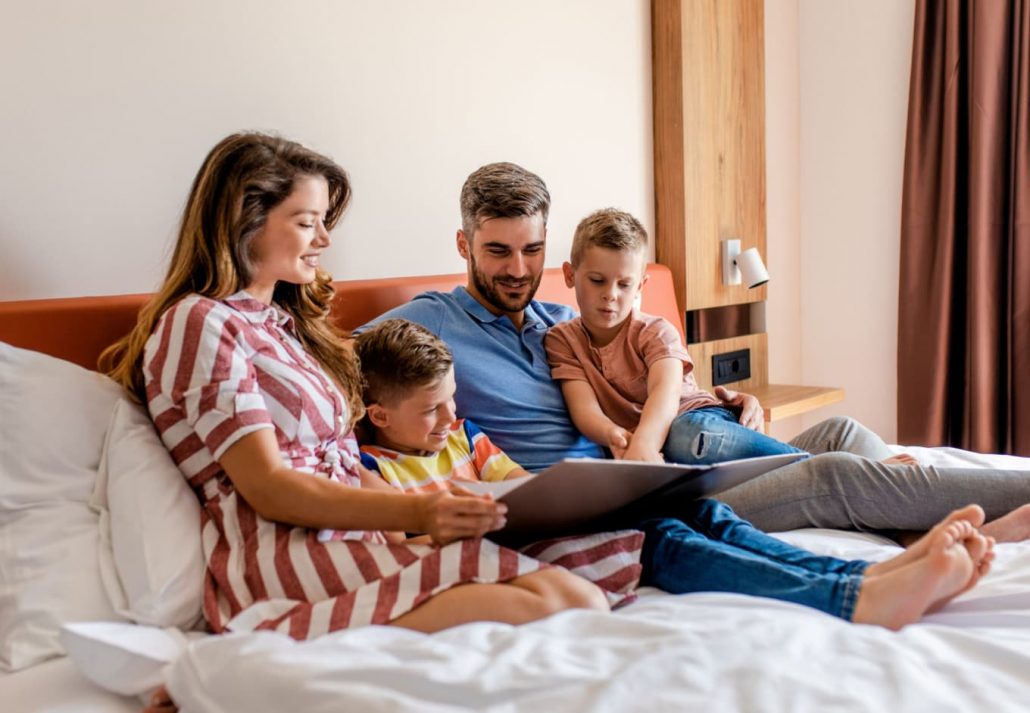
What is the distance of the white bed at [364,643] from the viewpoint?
96cm

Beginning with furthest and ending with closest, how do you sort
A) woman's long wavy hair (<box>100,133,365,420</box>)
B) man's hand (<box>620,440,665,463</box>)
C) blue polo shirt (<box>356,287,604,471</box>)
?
blue polo shirt (<box>356,287,604,471</box>), man's hand (<box>620,440,665,463</box>), woman's long wavy hair (<box>100,133,365,420</box>)

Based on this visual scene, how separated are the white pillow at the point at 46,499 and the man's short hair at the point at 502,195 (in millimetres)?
852

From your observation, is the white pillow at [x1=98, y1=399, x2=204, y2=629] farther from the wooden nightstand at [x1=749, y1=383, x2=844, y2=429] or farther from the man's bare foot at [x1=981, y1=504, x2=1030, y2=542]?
the wooden nightstand at [x1=749, y1=383, x2=844, y2=429]

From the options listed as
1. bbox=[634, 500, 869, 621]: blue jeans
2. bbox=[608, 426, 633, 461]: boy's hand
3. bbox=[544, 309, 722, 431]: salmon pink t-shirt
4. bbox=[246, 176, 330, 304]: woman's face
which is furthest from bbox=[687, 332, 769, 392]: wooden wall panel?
bbox=[246, 176, 330, 304]: woman's face

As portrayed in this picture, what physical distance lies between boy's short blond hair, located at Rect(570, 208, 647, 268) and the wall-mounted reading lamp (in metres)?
1.28

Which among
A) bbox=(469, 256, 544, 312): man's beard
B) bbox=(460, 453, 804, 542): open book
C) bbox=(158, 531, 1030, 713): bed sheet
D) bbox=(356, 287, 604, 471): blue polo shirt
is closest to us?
bbox=(158, 531, 1030, 713): bed sheet

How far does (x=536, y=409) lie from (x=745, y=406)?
1.75 ft

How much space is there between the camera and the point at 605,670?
3.27 ft

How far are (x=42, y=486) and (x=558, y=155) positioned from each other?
184cm

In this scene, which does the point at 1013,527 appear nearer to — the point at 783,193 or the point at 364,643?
the point at 364,643

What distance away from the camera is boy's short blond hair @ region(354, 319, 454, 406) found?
1.67 meters

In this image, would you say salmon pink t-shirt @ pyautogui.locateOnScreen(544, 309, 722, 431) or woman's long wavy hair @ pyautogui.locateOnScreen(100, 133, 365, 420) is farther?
salmon pink t-shirt @ pyautogui.locateOnScreen(544, 309, 722, 431)

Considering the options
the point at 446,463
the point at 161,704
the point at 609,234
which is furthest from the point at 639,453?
the point at 161,704

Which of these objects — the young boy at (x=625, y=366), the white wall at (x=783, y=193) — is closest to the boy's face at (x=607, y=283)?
the young boy at (x=625, y=366)
